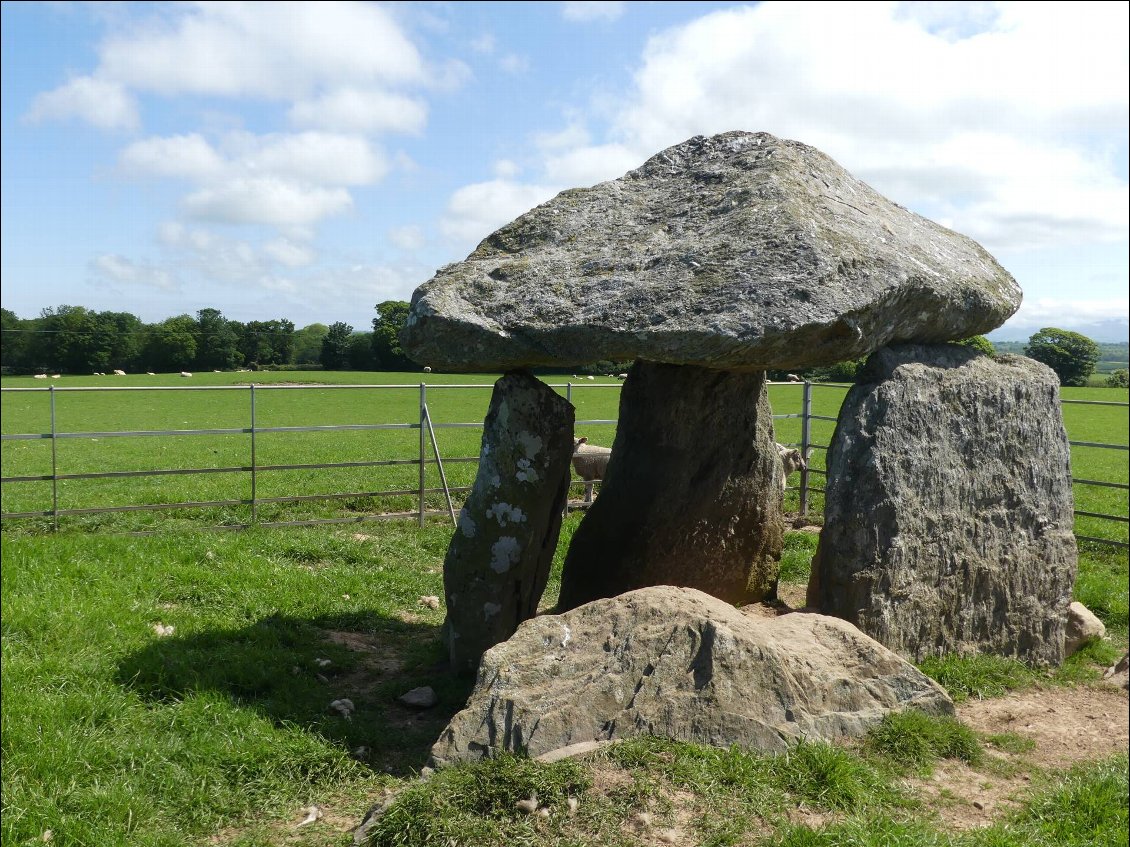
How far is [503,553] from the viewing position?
20.4 ft

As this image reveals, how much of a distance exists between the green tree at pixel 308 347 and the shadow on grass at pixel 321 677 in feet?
22.5

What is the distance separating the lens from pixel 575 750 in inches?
176

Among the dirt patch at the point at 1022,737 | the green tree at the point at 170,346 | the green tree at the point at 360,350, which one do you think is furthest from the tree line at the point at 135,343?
the dirt patch at the point at 1022,737

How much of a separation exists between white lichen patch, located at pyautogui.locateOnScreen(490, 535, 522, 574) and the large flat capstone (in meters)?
1.20

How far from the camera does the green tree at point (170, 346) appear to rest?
39.3 ft

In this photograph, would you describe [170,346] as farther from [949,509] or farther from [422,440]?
[949,509]

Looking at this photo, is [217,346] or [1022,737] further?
[217,346]

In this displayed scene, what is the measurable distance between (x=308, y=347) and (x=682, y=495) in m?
8.07

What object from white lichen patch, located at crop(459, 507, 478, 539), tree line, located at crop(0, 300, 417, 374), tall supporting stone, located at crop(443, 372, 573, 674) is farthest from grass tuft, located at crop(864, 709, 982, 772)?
tree line, located at crop(0, 300, 417, 374)

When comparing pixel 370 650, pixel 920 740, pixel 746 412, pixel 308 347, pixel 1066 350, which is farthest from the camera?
pixel 308 347

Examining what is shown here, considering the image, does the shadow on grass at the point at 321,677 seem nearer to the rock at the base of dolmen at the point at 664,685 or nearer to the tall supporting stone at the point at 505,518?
the tall supporting stone at the point at 505,518

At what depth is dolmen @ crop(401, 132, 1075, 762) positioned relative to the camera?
551 centimetres

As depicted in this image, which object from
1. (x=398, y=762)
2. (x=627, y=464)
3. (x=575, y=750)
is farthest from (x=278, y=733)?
(x=627, y=464)

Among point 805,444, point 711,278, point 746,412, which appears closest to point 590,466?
point 805,444
